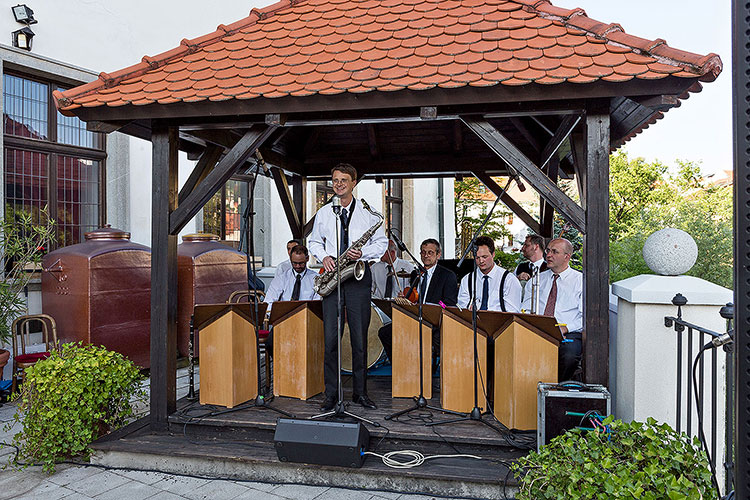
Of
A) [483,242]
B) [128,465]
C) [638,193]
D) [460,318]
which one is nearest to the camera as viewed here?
[128,465]

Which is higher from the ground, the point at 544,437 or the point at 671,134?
the point at 671,134

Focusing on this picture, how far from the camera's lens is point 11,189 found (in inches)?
245

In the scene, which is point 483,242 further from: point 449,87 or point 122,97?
point 122,97

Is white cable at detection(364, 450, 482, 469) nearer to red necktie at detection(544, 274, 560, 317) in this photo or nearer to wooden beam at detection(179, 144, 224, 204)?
red necktie at detection(544, 274, 560, 317)

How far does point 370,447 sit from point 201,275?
3.90 meters

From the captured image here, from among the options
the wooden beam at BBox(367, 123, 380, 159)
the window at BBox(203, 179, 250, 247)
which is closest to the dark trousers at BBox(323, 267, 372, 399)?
the wooden beam at BBox(367, 123, 380, 159)

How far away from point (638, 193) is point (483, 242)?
964 inches

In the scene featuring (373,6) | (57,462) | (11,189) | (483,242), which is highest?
(373,6)

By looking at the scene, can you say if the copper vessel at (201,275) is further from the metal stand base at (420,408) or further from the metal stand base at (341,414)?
the metal stand base at (420,408)

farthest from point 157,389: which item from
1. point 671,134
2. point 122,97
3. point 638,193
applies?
point 671,134

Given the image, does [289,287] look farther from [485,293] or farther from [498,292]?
[498,292]

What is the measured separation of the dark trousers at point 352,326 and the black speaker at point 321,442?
81 cm

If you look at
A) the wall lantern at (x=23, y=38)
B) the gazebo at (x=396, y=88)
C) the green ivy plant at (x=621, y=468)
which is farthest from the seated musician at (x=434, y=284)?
the wall lantern at (x=23, y=38)

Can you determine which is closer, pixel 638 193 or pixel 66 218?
pixel 66 218
